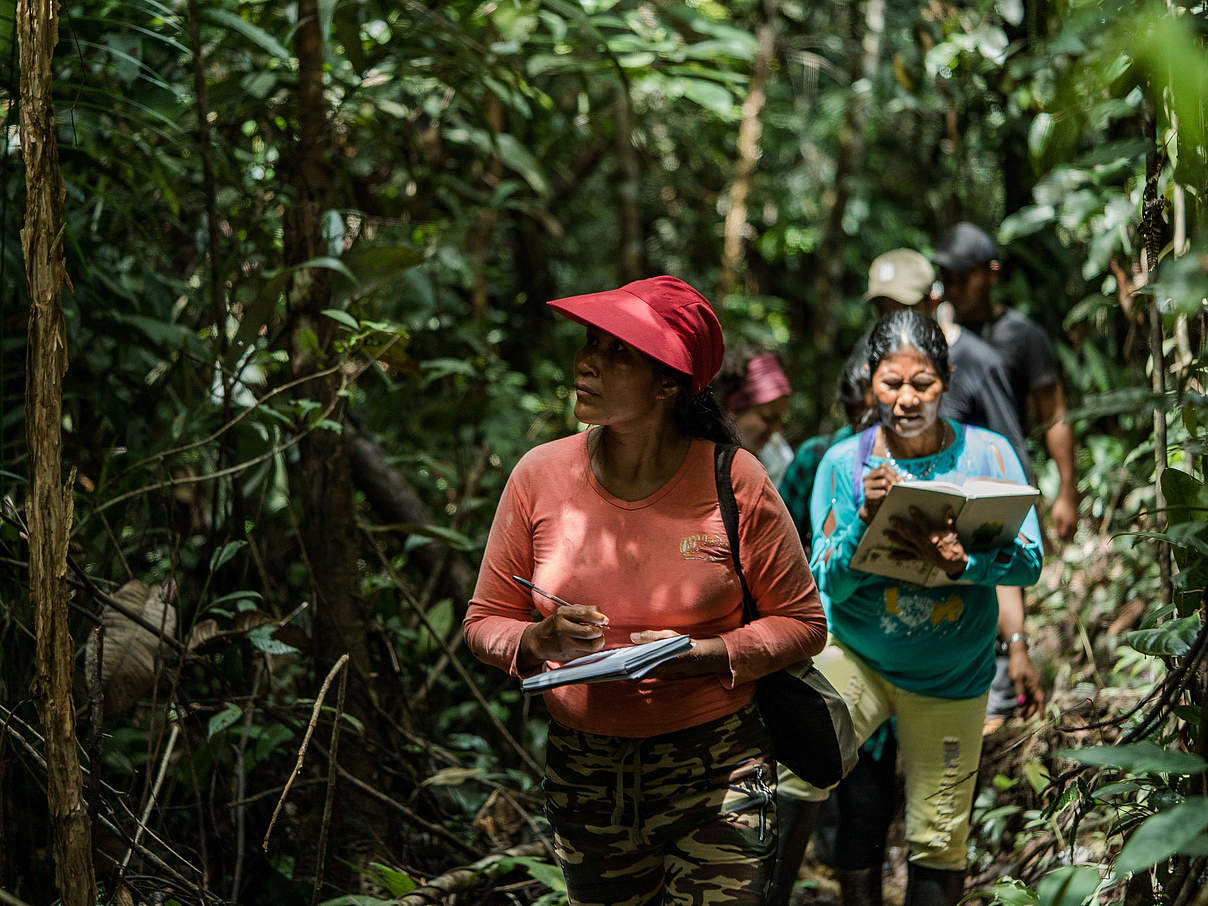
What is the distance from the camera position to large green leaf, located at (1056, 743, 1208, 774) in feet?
5.24

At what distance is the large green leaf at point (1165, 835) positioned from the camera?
1402mm

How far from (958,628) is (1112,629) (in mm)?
2099

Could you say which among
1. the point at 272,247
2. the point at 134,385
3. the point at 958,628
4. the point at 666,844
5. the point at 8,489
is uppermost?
the point at 272,247

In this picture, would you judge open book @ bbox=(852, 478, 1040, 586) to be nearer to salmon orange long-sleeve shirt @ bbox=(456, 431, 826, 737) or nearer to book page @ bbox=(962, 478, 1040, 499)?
book page @ bbox=(962, 478, 1040, 499)

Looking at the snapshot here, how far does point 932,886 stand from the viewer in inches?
121

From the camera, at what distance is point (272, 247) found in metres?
4.02

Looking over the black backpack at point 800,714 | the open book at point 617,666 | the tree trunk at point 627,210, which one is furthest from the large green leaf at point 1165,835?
the tree trunk at point 627,210

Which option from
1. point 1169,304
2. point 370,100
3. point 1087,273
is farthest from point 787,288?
point 1169,304

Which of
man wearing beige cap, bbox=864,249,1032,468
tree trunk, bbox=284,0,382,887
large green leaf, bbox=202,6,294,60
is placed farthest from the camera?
man wearing beige cap, bbox=864,249,1032,468

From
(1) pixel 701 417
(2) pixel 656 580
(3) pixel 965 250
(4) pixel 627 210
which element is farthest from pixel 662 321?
(4) pixel 627 210

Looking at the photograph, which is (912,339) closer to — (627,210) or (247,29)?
(247,29)

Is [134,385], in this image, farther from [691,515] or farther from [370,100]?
[691,515]

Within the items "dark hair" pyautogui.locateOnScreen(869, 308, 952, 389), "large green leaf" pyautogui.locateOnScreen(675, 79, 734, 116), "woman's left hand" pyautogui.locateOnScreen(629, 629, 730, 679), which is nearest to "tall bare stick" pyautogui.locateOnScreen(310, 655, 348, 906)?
"woman's left hand" pyautogui.locateOnScreen(629, 629, 730, 679)

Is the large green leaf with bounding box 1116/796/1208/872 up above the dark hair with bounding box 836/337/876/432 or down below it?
below
